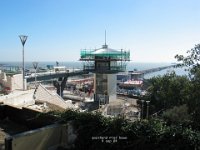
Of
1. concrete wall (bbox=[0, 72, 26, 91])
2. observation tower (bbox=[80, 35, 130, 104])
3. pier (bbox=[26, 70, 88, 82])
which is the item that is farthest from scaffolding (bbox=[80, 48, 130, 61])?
concrete wall (bbox=[0, 72, 26, 91])

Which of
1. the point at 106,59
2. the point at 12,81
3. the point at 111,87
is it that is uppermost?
the point at 106,59

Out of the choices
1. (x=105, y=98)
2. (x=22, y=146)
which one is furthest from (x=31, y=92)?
(x=105, y=98)

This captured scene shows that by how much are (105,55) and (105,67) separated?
5.45ft

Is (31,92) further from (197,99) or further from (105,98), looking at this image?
(105,98)

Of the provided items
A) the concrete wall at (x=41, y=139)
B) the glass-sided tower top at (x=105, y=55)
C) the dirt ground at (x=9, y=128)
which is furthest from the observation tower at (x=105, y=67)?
the concrete wall at (x=41, y=139)

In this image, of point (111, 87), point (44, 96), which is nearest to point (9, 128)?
point (44, 96)

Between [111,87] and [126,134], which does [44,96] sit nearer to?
[126,134]

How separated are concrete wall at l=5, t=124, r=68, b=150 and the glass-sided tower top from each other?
27.5m

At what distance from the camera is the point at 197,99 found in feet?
35.4

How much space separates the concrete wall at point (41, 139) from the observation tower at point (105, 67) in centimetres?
2477

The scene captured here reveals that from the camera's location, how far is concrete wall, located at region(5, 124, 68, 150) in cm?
888

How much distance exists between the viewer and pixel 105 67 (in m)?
37.8

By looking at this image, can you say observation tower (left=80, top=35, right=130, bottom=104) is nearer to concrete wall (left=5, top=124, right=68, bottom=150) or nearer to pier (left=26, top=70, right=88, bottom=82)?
pier (left=26, top=70, right=88, bottom=82)

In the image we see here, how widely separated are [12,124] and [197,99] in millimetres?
8487
